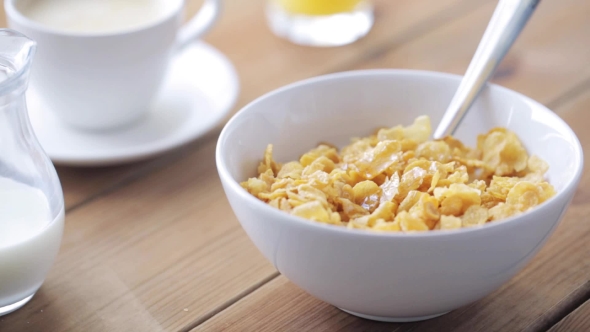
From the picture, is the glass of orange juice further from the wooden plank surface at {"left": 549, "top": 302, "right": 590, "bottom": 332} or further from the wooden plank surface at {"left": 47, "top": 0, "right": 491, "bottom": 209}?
the wooden plank surface at {"left": 549, "top": 302, "right": 590, "bottom": 332}

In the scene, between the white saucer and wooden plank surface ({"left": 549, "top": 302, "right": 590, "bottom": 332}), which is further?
the white saucer

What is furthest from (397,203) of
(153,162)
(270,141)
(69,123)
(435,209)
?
(69,123)

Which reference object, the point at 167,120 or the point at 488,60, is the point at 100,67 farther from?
the point at 488,60

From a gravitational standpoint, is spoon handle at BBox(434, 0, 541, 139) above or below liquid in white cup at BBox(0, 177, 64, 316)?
above

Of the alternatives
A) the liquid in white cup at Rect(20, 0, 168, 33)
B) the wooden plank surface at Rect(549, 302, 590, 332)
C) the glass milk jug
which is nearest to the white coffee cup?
the liquid in white cup at Rect(20, 0, 168, 33)

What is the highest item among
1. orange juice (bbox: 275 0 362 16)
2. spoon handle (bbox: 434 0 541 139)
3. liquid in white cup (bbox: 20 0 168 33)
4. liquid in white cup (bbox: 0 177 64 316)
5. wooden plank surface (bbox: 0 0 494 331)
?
spoon handle (bbox: 434 0 541 139)

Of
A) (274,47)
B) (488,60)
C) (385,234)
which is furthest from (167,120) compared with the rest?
(385,234)

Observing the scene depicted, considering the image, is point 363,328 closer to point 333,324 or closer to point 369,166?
point 333,324
